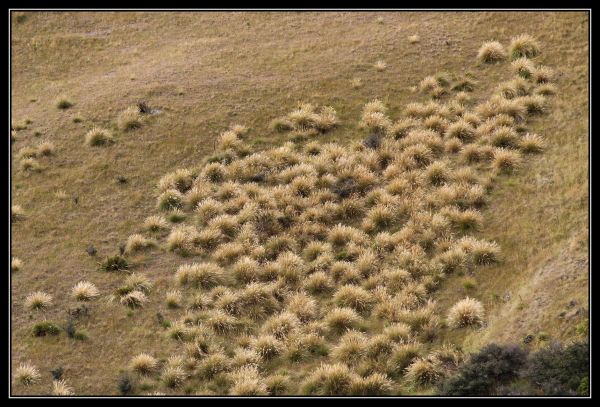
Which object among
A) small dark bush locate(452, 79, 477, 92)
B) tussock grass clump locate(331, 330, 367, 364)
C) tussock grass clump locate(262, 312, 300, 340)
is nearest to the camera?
tussock grass clump locate(331, 330, 367, 364)

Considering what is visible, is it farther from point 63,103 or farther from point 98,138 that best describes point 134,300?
point 63,103

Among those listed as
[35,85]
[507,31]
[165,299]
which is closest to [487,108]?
[507,31]

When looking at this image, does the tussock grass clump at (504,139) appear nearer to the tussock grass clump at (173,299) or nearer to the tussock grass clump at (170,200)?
the tussock grass clump at (170,200)

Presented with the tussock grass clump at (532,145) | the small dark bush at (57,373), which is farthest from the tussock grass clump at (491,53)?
the small dark bush at (57,373)

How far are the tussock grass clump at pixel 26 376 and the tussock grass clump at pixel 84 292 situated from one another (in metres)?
2.64

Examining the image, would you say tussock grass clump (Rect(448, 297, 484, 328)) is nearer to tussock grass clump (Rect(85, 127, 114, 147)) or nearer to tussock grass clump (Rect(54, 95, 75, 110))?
tussock grass clump (Rect(85, 127, 114, 147))

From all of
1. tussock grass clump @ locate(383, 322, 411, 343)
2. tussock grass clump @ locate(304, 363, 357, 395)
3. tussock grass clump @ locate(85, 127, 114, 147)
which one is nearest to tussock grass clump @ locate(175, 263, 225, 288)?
tussock grass clump @ locate(304, 363, 357, 395)

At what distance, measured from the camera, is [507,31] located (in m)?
29.3

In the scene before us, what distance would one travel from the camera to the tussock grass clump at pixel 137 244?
18.8 metres

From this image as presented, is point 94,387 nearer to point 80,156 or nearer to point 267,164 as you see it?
point 267,164

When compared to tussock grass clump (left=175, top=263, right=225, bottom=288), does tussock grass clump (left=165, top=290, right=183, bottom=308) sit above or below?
below

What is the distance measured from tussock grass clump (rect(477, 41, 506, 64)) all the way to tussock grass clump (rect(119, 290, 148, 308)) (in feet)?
59.8

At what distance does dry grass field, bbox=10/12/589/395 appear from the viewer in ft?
48.1

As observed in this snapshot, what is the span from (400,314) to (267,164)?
28.1 ft
